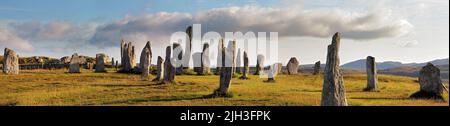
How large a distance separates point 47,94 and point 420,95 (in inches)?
977

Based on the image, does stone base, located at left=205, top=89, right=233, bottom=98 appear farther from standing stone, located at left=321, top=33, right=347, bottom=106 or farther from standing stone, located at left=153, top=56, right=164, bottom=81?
standing stone, located at left=153, top=56, right=164, bottom=81

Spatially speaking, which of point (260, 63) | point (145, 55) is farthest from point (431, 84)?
point (260, 63)

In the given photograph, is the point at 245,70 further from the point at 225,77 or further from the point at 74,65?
the point at 225,77

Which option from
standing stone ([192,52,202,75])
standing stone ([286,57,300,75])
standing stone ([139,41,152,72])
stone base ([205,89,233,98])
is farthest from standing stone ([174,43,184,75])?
stone base ([205,89,233,98])

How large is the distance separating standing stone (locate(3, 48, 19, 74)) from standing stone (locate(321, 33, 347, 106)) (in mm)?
45576

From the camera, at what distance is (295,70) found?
83.6 metres

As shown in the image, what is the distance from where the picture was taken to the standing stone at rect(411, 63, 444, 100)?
Result: 34438 millimetres

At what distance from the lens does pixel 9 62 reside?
2340 inches

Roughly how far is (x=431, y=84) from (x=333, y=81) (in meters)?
14.4

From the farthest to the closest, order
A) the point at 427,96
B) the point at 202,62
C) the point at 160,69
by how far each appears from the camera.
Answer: the point at 202,62
the point at 160,69
the point at 427,96

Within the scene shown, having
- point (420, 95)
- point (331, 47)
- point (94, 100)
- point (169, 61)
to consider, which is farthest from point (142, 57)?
point (331, 47)
